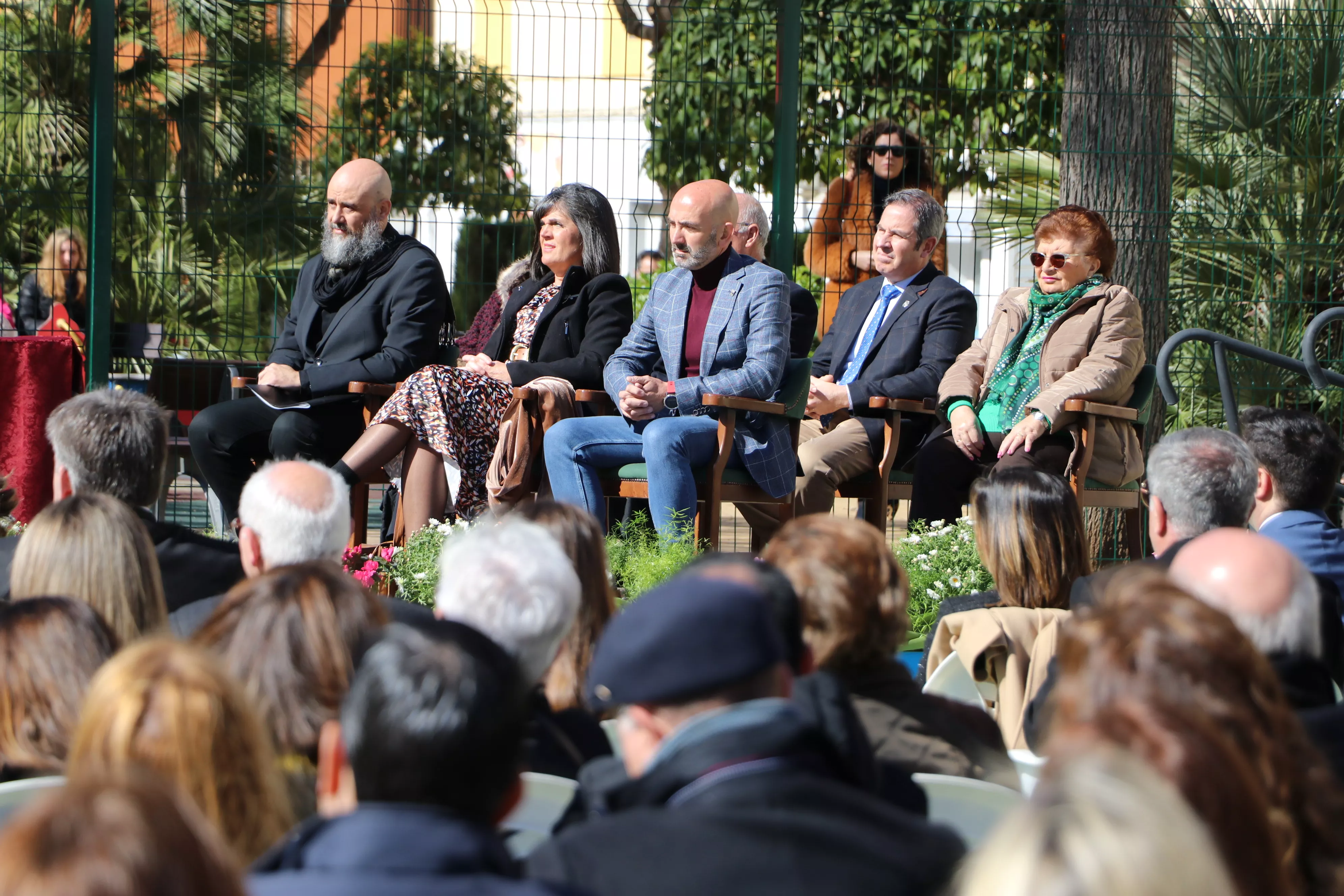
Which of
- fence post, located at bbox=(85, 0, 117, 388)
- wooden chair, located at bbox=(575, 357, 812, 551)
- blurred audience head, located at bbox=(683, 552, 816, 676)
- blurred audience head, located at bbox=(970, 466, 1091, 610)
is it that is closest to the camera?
blurred audience head, located at bbox=(683, 552, 816, 676)

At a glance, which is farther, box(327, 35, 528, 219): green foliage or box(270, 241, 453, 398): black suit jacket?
box(327, 35, 528, 219): green foliage

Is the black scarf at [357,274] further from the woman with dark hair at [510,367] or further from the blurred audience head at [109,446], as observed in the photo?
the blurred audience head at [109,446]

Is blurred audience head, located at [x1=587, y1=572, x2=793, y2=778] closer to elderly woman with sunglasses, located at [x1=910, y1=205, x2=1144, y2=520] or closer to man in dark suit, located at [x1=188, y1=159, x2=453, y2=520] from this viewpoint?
elderly woman with sunglasses, located at [x1=910, y1=205, x2=1144, y2=520]

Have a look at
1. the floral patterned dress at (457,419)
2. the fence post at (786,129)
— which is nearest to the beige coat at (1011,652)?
the floral patterned dress at (457,419)

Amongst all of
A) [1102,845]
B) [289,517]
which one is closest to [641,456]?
[289,517]

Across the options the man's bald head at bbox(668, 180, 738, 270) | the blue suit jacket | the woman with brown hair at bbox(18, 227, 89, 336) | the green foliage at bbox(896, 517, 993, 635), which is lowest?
the green foliage at bbox(896, 517, 993, 635)

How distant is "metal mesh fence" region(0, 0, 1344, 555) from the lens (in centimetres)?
617

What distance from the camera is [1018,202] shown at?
8711 mm

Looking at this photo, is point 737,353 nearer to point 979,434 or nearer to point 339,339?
point 979,434

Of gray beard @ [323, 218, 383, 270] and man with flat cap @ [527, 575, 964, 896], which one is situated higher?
gray beard @ [323, 218, 383, 270]

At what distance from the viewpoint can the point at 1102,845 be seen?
97cm

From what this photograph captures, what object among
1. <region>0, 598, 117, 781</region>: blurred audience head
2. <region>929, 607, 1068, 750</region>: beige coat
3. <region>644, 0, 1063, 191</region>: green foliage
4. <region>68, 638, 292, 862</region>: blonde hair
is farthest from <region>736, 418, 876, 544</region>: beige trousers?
<region>68, 638, 292, 862</region>: blonde hair

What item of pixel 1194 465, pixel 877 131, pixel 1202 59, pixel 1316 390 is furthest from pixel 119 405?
pixel 1202 59

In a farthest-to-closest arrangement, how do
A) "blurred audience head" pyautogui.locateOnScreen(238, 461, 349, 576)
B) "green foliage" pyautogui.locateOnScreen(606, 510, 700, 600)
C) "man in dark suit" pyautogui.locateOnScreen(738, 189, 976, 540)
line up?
"man in dark suit" pyautogui.locateOnScreen(738, 189, 976, 540) → "green foliage" pyautogui.locateOnScreen(606, 510, 700, 600) → "blurred audience head" pyautogui.locateOnScreen(238, 461, 349, 576)
